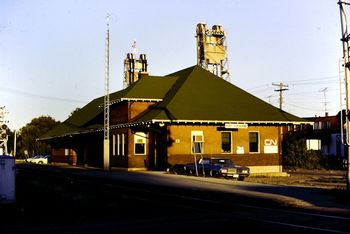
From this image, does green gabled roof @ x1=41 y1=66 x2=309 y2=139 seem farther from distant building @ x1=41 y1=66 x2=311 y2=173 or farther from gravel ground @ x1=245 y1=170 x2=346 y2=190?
gravel ground @ x1=245 y1=170 x2=346 y2=190

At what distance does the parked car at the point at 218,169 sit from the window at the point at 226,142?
6666 millimetres

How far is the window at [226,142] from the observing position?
136 feet

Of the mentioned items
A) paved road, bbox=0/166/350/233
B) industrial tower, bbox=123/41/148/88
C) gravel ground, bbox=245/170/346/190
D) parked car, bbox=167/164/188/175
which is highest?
industrial tower, bbox=123/41/148/88

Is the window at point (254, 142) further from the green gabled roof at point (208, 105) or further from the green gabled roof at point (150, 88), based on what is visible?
the green gabled roof at point (150, 88)

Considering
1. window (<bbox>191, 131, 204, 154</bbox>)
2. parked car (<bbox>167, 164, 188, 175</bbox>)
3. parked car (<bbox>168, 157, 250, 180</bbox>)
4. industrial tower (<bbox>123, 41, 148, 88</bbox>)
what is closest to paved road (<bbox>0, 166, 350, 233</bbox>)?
parked car (<bbox>168, 157, 250, 180</bbox>)

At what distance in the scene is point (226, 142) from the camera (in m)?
41.7

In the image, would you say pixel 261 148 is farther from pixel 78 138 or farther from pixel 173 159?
pixel 78 138

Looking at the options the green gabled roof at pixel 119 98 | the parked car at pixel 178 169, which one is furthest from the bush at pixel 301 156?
the parked car at pixel 178 169

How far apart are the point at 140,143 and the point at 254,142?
8.85m

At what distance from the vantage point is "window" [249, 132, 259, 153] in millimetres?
Result: 42406

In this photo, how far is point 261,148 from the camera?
42594 millimetres

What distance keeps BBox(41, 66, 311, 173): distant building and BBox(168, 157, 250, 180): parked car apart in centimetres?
276

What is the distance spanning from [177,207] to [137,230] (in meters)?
5.05

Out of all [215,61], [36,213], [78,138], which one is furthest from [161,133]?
[215,61]
